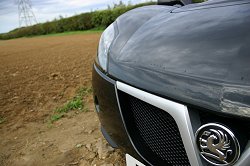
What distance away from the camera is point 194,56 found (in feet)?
4.05

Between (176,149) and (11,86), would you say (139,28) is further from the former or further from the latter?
(11,86)

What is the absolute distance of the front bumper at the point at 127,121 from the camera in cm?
111

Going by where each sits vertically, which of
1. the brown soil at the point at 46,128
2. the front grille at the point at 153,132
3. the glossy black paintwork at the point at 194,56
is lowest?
the brown soil at the point at 46,128

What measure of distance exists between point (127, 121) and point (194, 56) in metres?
0.45

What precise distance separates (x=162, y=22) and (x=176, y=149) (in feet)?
2.32

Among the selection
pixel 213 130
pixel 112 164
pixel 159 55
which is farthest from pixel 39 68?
pixel 213 130

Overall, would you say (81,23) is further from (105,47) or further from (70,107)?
(105,47)

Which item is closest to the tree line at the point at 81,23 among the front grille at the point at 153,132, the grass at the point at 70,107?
the grass at the point at 70,107

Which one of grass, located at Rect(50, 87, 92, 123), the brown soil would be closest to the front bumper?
the brown soil

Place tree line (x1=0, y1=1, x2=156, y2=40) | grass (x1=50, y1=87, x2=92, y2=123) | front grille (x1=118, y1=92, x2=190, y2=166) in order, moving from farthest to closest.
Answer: tree line (x1=0, y1=1, x2=156, y2=40) < grass (x1=50, y1=87, x2=92, y2=123) < front grille (x1=118, y1=92, x2=190, y2=166)

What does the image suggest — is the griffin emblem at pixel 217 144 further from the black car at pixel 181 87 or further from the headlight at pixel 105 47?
the headlight at pixel 105 47

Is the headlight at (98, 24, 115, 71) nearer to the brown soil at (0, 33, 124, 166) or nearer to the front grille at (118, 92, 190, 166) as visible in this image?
the front grille at (118, 92, 190, 166)

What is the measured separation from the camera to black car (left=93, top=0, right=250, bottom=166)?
1049 millimetres

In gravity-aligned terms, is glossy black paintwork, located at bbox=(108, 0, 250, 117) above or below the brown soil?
above
